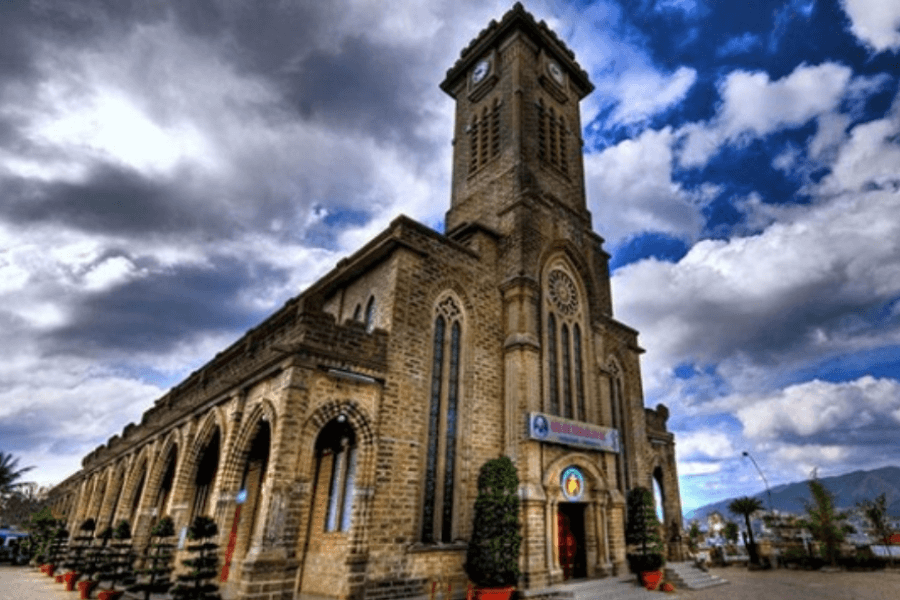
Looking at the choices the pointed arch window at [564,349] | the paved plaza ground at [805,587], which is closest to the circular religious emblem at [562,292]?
the pointed arch window at [564,349]

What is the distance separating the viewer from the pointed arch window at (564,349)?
18453mm

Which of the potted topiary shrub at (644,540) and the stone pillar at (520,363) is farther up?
the stone pillar at (520,363)

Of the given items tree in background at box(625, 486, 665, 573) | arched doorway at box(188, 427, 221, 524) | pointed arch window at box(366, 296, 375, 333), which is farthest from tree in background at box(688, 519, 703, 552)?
arched doorway at box(188, 427, 221, 524)

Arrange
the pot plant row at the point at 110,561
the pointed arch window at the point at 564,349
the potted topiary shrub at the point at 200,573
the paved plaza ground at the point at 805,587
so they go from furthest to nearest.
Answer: the pointed arch window at the point at 564,349
the paved plaza ground at the point at 805,587
the pot plant row at the point at 110,561
the potted topiary shrub at the point at 200,573

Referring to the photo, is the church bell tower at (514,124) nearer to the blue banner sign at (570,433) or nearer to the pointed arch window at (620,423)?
the pointed arch window at (620,423)

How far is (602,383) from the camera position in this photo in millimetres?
20234

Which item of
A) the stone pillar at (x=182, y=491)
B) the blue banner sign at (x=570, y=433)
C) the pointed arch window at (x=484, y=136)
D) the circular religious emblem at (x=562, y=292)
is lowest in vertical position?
the stone pillar at (x=182, y=491)

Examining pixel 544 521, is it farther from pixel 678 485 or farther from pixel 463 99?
pixel 463 99

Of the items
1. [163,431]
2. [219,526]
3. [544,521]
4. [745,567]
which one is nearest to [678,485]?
[745,567]

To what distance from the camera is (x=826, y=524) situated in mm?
24125

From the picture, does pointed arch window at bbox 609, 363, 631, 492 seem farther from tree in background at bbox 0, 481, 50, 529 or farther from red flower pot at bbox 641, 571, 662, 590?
tree in background at bbox 0, 481, 50, 529

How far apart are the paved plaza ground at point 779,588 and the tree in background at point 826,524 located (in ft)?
5.62

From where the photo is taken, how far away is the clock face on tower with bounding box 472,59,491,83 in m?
25.2

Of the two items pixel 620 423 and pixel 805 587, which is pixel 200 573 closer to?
pixel 620 423
